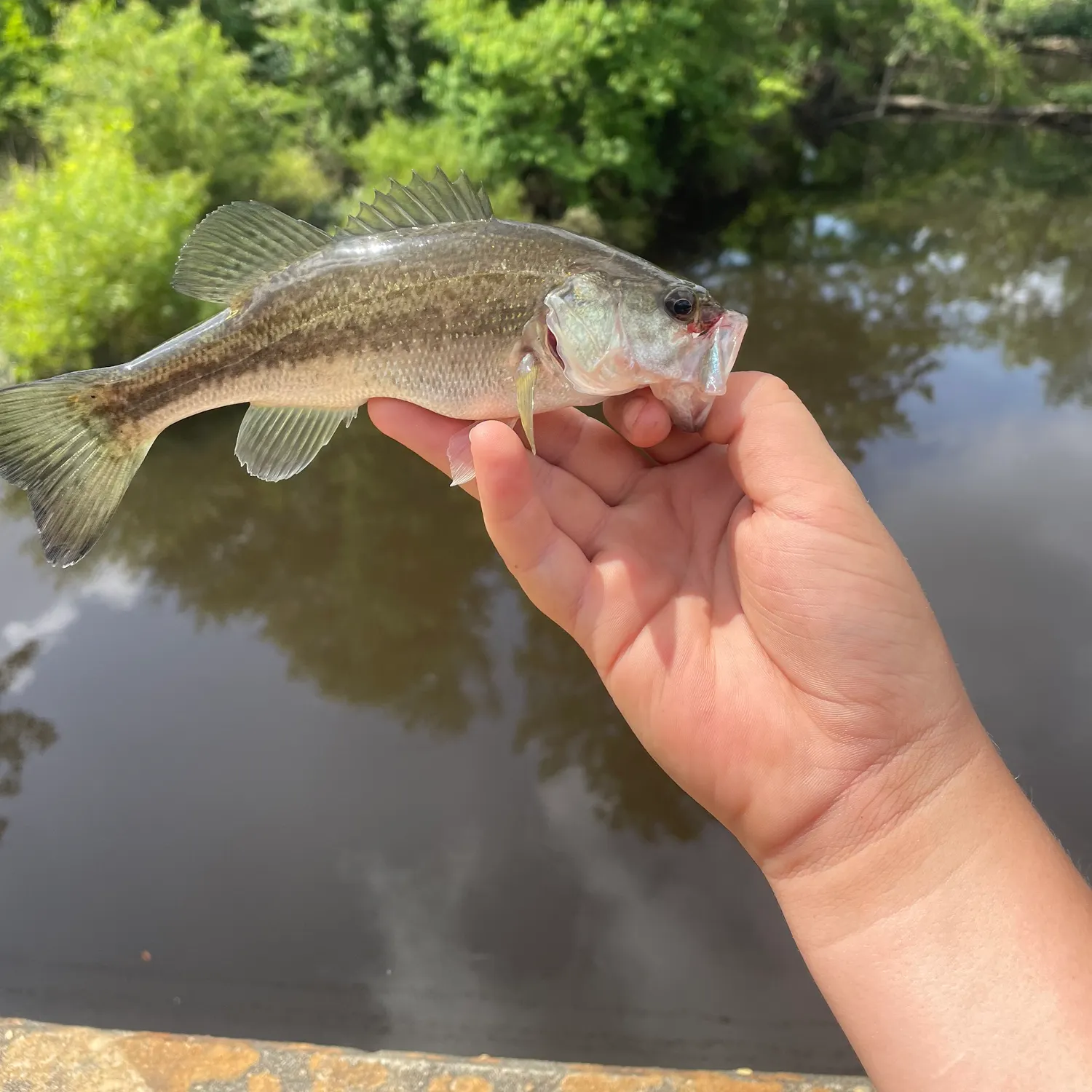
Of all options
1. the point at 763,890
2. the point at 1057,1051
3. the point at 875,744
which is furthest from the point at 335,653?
the point at 1057,1051

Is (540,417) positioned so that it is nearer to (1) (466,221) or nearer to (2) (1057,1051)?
(1) (466,221)

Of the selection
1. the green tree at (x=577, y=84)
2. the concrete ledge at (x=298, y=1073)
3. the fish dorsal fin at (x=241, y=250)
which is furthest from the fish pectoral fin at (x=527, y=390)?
the green tree at (x=577, y=84)

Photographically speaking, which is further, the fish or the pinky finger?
the fish

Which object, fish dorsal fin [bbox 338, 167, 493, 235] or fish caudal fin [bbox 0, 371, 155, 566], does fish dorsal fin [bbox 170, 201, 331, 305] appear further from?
fish caudal fin [bbox 0, 371, 155, 566]

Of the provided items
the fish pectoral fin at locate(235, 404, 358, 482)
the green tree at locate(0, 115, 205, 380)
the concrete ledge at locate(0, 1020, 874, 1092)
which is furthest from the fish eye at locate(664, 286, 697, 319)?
the green tree at locate(0, 115, 205, 380)

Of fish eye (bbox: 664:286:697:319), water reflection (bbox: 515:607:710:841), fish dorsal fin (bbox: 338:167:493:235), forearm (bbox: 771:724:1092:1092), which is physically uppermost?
fish dorsal fin (bbox: 338:167:493:235)

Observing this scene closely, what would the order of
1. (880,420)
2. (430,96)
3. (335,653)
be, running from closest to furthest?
1. (335,653)
2. (880,420)
3. (430,96)

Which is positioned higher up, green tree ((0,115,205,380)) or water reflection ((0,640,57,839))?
green tree ((0,115,205,380))
